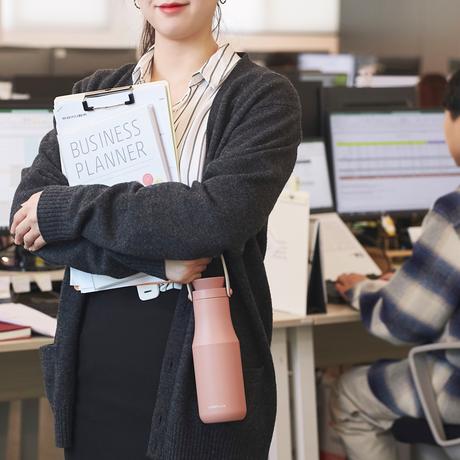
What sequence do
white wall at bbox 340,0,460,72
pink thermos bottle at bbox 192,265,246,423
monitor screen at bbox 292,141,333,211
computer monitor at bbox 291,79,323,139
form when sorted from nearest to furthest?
pink thermos bottle at bbox 192,265,246,423 → monitor screen at bbox 292,141,333,211 → computer monitor at bbox 291,79,323,139 → white wall at bbox 340,0,460,72

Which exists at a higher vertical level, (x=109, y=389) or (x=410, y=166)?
(x=109, y=389)

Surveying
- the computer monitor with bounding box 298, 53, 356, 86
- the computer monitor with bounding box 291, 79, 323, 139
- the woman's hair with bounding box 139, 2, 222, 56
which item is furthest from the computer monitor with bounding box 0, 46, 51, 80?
the woman's hair with bounding box 139, 2, 222, 56

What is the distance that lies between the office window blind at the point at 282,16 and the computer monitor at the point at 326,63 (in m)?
1.54

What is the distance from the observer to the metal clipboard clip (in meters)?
1.31

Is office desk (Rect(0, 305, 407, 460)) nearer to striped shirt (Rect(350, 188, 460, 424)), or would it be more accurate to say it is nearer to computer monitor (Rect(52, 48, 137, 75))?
striped shirt (Rect(350, 188, 460, 424))

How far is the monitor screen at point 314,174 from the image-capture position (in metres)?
2.92

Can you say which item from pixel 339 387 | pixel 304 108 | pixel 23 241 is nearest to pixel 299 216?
pixel 339 387

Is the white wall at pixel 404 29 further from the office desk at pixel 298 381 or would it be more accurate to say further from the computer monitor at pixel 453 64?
the office desk at pixel 298 381

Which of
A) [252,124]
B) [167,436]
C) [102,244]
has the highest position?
[252,124]

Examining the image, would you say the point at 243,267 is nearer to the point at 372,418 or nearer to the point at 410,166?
the point at 372,418

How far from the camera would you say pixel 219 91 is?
1340 millimetres

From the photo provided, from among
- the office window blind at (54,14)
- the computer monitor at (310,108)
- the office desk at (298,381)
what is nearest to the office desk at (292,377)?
the office desk at (298,381)

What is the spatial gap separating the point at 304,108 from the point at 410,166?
406 millimetres

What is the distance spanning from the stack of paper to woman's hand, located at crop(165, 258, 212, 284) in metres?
0.04
